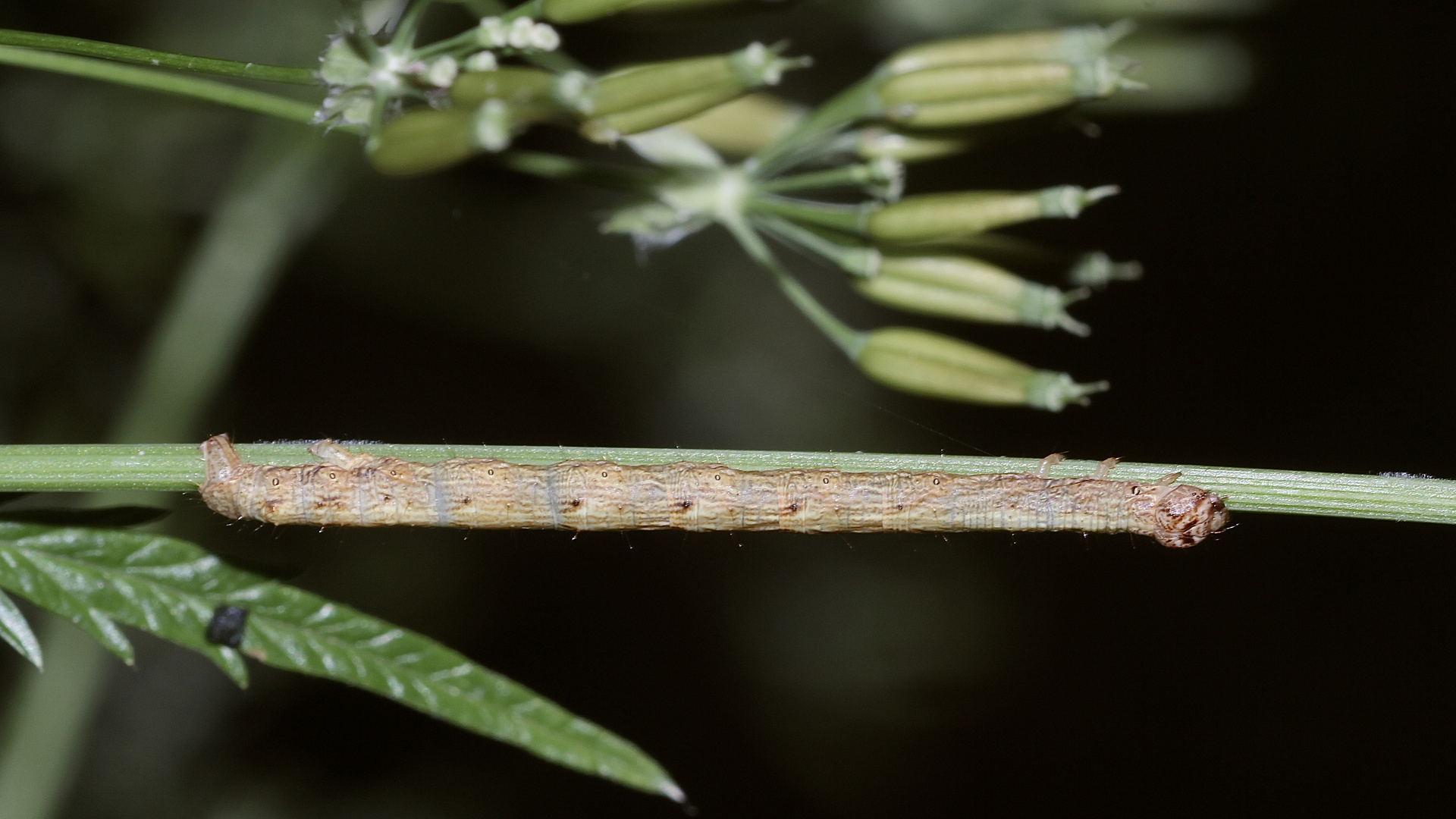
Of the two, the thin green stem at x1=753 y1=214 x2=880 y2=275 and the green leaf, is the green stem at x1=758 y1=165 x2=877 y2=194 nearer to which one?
the thin green stem at x1=753 y1=214 x2=880 y2=275

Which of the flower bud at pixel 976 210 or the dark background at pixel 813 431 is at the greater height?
the dark background at pixel 813 431

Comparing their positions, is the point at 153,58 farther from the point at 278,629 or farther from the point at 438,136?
the point at 278,629

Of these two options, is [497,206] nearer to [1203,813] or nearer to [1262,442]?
[1262,442]

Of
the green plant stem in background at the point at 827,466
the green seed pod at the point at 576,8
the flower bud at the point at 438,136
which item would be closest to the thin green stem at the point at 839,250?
the green plant stem in background at the point at 827,466

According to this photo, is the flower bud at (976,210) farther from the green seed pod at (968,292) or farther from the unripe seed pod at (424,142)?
the unripe seed pod at (424,142)

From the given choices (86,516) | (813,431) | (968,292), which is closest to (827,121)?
(968,292)

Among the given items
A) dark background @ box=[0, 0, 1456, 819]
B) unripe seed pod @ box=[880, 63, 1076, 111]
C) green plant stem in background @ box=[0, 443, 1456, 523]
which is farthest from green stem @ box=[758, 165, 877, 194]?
dark background @ box=[0, 0, 1456, 819]
